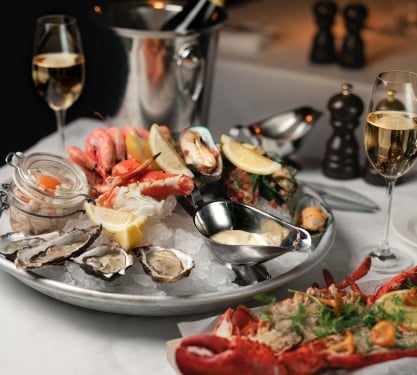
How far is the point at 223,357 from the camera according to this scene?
866mm

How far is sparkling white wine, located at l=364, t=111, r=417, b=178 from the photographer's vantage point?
1.17m

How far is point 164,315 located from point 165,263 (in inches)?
3.0

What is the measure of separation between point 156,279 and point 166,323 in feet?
0.31

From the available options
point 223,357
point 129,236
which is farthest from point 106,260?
point 223,357

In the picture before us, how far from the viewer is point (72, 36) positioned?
5.35ft

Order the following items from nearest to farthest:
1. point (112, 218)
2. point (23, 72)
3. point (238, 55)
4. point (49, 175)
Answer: point (112, 218)
point (49, 175)
point (23, 72)
point (238, 55)

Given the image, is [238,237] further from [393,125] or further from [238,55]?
[238,55]

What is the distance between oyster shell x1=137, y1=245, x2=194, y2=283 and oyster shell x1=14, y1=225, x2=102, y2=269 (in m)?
0.08

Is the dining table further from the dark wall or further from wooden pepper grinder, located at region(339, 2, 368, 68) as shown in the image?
the dark wall

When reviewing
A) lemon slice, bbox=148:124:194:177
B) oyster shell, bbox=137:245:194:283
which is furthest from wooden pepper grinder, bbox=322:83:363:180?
oyster shell, bbox=137:245:194:283

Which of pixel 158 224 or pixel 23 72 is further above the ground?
pixel 158 224

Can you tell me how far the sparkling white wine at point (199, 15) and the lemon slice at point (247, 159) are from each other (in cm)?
49

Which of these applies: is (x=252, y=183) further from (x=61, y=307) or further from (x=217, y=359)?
(x=217, y=359)

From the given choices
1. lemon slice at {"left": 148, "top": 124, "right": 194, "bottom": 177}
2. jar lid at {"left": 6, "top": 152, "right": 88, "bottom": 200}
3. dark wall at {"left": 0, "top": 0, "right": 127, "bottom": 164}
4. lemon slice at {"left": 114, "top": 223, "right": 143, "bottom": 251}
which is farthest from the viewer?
dark wall at {"left": 0, "top": 0, "right": 127, "bottom": 164}
